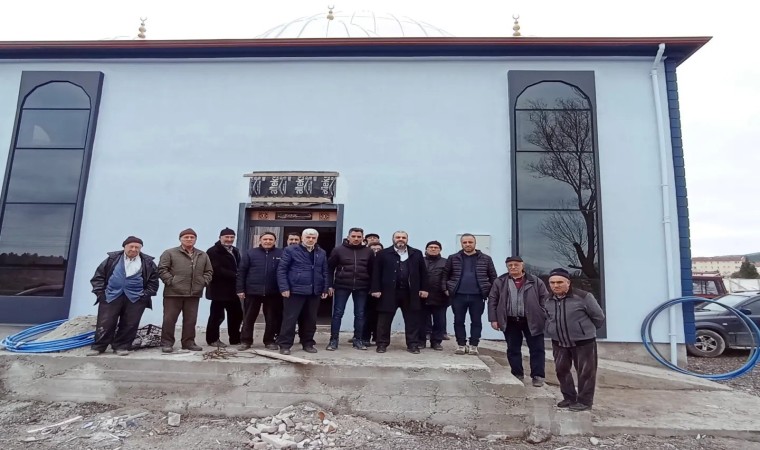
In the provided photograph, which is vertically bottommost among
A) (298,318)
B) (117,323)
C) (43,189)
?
(117,323)

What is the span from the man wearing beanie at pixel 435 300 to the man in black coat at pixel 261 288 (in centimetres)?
188

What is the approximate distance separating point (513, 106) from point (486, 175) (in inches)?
54.4

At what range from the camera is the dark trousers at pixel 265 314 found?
5.12 m

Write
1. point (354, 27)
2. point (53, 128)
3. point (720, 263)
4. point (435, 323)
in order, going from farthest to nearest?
point (720, 263)
point (354, 27)
point (53, 128)
point (435, 323)

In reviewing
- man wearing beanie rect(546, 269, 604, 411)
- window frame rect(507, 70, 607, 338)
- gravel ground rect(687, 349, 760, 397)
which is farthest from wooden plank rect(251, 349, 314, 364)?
gravel ground rect(687, 349, 760, 397)

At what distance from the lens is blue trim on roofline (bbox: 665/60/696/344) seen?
6.87 metres

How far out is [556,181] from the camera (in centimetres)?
746

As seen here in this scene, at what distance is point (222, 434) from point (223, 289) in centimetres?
173

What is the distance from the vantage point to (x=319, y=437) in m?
3.88

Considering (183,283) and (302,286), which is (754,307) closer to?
(302,286)

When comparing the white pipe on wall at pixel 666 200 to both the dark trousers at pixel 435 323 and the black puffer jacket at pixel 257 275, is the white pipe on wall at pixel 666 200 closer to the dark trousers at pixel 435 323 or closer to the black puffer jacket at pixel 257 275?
the dark trousers at pixel 435 323

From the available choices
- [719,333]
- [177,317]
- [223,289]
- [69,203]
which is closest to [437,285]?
[223,289]

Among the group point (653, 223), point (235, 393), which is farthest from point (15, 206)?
point (653, 223)

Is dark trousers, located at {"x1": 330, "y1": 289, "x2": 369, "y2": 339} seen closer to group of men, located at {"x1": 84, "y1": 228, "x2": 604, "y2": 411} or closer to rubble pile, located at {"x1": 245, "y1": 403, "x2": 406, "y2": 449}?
group of men, located at {"x1": 84, "y1": 228, "x2": 604, "y2": 411}
